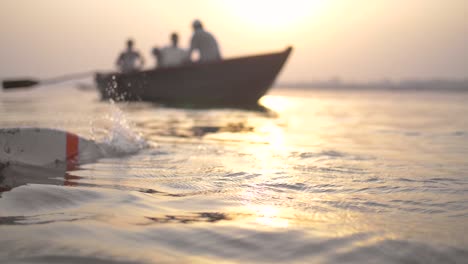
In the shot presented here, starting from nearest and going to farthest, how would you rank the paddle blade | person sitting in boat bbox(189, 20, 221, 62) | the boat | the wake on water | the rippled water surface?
the rippled water surface < the wake on water < the paddle blade < person sitting in boat bbox(189, 20, 221, 62) < the boat

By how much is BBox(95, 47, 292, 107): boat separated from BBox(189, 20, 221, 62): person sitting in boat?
1.38ft

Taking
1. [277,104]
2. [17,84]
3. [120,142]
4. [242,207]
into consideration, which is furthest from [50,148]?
[277,104]

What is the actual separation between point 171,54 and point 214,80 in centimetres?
265

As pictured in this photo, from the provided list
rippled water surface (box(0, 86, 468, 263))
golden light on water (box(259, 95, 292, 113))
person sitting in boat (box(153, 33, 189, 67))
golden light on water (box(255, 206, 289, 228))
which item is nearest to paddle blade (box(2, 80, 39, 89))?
rippled water surface (box(0, 86, 468, 263))

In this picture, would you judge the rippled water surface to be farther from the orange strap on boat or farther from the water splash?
the orange strap on boat

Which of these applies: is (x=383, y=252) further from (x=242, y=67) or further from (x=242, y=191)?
(x=242, y=67)

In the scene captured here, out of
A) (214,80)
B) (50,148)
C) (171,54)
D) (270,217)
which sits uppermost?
(171,54)

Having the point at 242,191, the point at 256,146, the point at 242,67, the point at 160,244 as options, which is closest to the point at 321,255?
the point at 160,244

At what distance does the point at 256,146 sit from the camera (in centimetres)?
467

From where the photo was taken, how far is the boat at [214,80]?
11.6 metres

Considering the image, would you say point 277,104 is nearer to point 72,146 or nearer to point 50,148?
point 72,146

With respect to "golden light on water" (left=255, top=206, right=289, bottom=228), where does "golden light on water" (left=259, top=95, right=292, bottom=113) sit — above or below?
above

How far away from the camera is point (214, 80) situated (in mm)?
12000

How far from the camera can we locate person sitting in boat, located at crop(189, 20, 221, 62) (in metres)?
11.4
